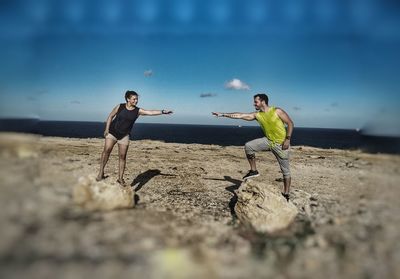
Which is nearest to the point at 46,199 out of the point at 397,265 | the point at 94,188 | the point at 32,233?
the point at 32,233

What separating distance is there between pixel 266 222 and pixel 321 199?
2861 millimetres

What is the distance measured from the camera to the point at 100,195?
6.11 m

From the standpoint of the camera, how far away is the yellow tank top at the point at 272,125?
7797mm

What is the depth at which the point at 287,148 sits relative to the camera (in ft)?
26.2

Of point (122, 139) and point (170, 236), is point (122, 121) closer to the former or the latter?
point (122, 139)

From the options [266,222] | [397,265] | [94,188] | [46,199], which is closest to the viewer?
[397,265]

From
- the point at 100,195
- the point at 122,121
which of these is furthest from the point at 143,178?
the point at 100,195

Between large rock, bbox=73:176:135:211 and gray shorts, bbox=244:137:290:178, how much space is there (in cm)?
320

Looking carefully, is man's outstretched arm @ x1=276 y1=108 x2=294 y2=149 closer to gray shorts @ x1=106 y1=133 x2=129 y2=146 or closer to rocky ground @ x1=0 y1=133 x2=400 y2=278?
rocky ground @ x1=0 y1=133 x2=400 y2=278

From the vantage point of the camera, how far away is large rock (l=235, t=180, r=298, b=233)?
21.9 ft

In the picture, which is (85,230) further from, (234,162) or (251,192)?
(234,162)

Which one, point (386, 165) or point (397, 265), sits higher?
point (386, 165)

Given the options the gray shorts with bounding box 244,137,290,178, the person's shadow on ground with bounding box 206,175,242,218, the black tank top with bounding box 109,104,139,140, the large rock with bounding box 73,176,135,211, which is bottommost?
the person's shadow on ground with bounding box 206,175,242,218

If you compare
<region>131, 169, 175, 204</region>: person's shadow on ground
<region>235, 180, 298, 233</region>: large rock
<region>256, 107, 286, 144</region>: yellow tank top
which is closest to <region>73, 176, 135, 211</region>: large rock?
<region>235, 180, 298, 233</region>: large rock
